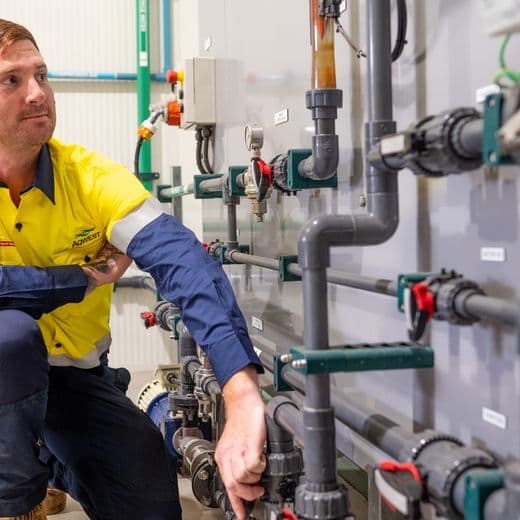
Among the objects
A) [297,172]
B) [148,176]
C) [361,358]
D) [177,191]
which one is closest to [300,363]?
[361,358]

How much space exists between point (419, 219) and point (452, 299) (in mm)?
238

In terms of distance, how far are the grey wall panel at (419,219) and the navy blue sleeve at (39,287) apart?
44 cm

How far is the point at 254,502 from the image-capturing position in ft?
3.70

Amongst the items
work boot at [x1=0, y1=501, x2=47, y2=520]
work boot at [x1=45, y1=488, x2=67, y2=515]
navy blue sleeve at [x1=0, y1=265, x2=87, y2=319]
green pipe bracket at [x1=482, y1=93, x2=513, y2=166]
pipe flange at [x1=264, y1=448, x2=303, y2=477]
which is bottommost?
work boot at [x1=45, y1=488, x2=67, y2=515]

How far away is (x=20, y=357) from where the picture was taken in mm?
1340

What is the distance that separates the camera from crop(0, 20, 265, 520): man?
1.33 m

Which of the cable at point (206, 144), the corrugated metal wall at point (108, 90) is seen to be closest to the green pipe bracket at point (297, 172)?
the cable at point (206, 144)

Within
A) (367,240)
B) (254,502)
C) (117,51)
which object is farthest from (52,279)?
(117,51)

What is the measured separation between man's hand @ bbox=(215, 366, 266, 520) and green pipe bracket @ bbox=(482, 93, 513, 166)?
0.54m

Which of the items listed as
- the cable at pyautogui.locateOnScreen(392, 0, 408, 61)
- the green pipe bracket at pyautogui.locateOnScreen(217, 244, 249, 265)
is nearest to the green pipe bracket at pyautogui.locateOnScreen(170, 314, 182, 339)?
the green pipe bracket at pyautogui.locateOnScreen(217, 244, 249, 265)

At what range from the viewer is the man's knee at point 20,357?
4.35ft

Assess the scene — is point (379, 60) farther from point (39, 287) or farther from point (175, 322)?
point (175, 322)

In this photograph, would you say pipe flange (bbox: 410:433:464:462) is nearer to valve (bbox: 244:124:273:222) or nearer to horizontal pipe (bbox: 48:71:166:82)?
valve (bbox: 244:124:273:222)

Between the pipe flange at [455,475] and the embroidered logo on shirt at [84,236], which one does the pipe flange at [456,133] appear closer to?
the pipe flange at [455,475]
